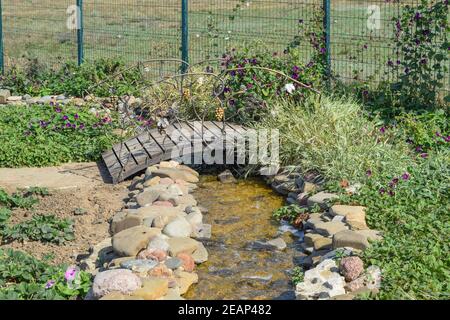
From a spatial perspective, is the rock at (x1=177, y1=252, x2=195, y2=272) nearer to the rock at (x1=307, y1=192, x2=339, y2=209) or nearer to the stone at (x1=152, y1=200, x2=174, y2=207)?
the stone at (x1=152, y1=200, x2=174, y2=207)

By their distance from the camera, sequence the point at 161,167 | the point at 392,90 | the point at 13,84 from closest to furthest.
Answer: the point at 161,167 < the point at 392,90 < the point at 13,84

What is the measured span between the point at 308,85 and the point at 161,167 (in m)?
2.23

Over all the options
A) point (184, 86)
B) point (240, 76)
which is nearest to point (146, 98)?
point (184, 86)

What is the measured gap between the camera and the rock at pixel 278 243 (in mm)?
7348

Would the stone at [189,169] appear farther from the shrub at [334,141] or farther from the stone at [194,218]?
the stone at [194,218]

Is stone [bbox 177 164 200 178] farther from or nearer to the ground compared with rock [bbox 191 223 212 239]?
farther from the ground

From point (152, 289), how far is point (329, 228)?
1.89m

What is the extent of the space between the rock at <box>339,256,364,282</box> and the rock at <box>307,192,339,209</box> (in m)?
1.69

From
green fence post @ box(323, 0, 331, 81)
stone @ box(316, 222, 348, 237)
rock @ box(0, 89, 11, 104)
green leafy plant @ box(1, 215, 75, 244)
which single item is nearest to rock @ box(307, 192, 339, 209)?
stone @ box(316, 222, 348, 237)

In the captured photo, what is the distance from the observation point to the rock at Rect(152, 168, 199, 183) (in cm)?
898

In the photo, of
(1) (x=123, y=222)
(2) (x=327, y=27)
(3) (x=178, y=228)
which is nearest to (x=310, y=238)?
(3) (x=178, y=228)

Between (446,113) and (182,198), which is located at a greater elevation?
(446,113)

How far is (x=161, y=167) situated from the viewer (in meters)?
9.29
